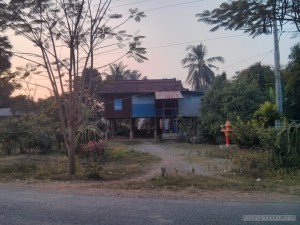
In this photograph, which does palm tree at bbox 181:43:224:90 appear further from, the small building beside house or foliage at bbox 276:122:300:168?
foliage at bbox 276:122:300:168

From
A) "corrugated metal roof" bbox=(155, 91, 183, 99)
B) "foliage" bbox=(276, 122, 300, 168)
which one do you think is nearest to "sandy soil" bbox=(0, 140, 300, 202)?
"foliage" bbox=(276, 122, 300, 168)

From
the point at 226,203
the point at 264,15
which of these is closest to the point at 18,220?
the point at 226,203

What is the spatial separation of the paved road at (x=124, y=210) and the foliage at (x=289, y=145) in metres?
5.41

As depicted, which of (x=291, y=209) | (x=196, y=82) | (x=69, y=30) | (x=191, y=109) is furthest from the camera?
(x=196, y=82)

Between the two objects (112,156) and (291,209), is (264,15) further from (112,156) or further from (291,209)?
(112,156)

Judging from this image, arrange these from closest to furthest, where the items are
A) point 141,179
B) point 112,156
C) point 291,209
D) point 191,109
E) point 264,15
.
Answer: point 291,209
point 264,15
point 141,179
point 112,156
point 191,109

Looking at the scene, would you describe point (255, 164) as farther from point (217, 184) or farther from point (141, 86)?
point (141, 86)

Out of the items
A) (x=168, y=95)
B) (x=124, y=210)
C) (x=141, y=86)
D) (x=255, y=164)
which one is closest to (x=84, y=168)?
(x=255, y=164)

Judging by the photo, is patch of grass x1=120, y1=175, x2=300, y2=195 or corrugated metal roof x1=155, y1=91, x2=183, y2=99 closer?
patch of grass x1=120, y1=175, x2=300, y2=195

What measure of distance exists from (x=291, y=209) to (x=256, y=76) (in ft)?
93.3

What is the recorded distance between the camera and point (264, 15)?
893 centimetres

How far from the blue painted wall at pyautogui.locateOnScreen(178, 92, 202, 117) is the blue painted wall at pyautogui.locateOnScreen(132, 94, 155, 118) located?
2865 millimetres

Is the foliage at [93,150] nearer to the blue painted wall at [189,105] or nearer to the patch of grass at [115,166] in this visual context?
the patch of grass at [115,166]

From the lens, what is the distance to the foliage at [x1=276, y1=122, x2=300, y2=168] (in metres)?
12.9
